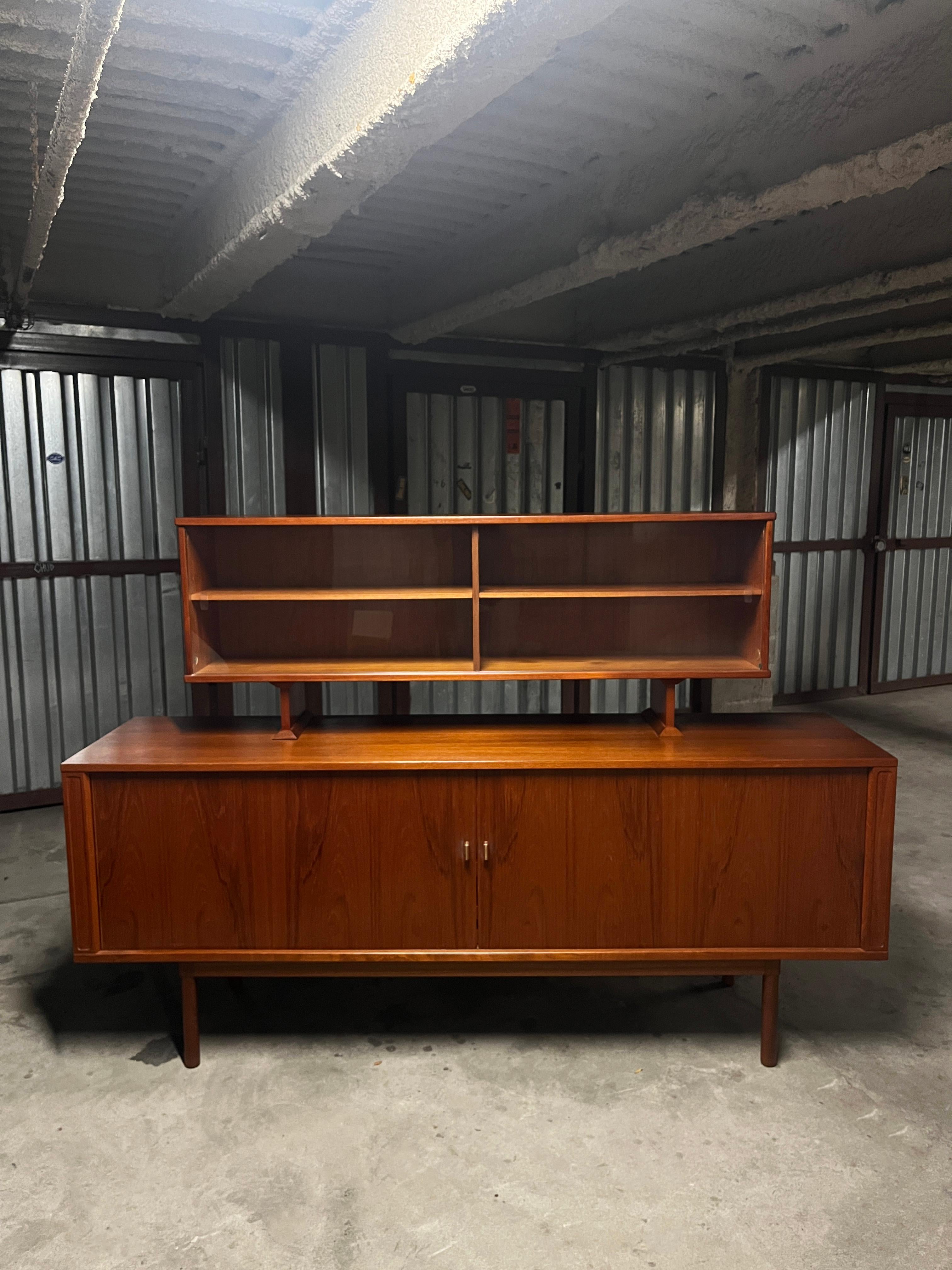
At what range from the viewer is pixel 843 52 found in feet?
7.82

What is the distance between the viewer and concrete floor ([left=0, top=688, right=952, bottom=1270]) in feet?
→ 6.84

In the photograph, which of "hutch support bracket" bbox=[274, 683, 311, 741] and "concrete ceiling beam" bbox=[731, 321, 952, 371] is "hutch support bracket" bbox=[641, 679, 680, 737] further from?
"concrete ceiling beam" bbox=[731, 321, 952, 371]

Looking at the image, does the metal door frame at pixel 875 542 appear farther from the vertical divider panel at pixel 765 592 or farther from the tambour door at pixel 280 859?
the tambour door at pixel 280 859

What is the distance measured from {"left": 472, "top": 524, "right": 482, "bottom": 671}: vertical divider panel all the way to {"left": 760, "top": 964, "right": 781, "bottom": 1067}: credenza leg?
53.1 inches

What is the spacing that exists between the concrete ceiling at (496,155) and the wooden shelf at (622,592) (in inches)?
50.3

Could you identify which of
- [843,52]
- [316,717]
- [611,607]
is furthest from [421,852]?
[843,52]

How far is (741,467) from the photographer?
6445 millimetres

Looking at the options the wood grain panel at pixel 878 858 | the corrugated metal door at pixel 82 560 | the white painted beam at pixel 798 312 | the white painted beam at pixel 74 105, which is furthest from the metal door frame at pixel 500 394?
the wood grain panel at pixel 878 858

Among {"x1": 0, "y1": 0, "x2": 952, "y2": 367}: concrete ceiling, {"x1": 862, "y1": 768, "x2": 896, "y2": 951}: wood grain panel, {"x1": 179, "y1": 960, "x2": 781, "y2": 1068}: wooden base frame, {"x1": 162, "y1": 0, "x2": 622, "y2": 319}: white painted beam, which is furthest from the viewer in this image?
{"x1": 179, "y1": 960, "x2": 781, "y2": 1068}: wooden base frame

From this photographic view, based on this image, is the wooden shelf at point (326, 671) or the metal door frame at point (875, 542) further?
the metal door frame at point (875, 542)

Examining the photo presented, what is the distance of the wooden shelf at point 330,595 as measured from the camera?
9.45 ft

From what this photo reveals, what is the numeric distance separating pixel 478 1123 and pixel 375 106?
277 cm

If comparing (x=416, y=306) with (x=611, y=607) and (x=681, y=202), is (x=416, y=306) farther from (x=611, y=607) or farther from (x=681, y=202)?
(x=611, y=607)

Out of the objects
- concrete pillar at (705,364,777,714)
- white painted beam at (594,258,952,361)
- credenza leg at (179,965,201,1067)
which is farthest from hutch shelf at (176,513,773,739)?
concrete pillar at (705,364,777,714)
